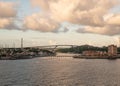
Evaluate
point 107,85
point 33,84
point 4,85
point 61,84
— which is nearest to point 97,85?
point 107,85

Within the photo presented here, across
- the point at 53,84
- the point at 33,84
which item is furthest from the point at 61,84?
the point at 33,84

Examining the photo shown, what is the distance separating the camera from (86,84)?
5803 centimetres

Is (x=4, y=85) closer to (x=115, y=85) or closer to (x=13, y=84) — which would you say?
(x=13, y=84)

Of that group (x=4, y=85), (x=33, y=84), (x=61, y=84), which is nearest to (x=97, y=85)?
(x=61, y=84)

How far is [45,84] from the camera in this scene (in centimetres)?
5766

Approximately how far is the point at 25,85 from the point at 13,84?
2.40 m

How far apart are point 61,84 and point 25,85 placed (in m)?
6.40

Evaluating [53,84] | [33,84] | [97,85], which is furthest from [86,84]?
[33,84]

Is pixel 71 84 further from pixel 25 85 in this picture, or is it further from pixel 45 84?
pixel 25 85

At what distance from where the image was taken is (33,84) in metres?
57.7

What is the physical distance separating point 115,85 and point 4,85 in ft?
62.9

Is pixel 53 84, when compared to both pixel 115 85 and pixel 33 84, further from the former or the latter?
pixel 115 85

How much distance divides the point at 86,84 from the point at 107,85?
3.78 m

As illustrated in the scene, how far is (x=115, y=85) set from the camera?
56.7 meters
